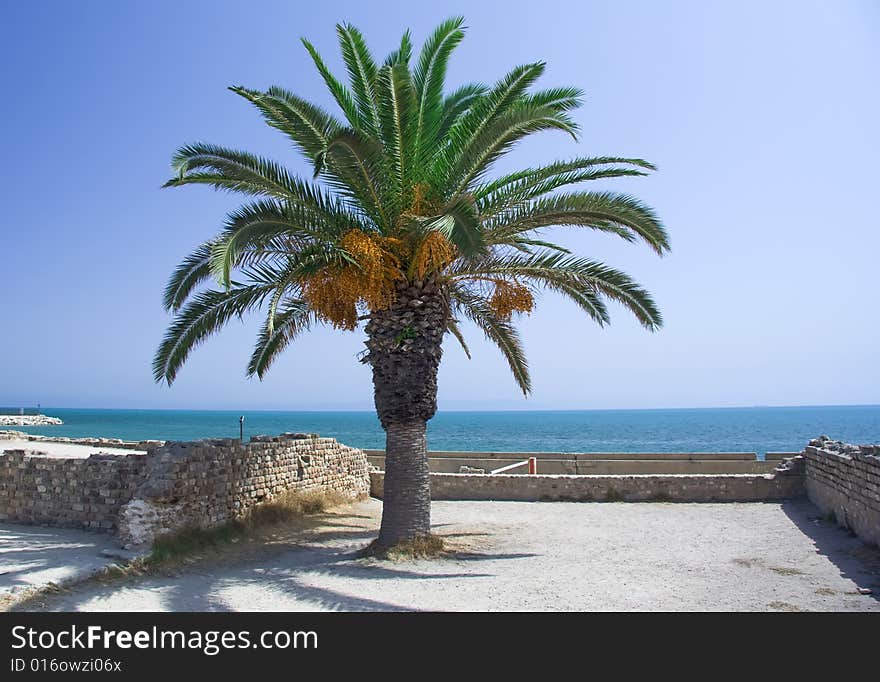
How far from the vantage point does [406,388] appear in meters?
10.2

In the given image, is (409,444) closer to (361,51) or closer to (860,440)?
(361,51)

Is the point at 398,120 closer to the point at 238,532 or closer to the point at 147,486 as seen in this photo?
the point at 147,486

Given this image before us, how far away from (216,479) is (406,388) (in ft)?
12.6

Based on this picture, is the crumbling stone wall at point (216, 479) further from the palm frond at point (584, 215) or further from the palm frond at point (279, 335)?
the palm frond at point (584, 215)

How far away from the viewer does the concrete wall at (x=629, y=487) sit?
14875mm

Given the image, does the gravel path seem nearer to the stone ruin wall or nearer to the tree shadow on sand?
the tree shadow on sand

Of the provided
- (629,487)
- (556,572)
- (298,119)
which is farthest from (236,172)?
(629,487)

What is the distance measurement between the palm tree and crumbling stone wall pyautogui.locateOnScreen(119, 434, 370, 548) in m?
2.17

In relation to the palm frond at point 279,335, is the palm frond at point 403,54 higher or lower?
higher

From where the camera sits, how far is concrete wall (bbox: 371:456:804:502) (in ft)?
48.8

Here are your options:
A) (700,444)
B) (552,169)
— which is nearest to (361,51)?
(552,169)

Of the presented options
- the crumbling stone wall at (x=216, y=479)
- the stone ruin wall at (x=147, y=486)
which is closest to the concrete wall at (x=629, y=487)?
the crumbling stone wall at (x=216, y=479)

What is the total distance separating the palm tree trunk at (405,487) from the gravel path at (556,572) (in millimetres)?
598
